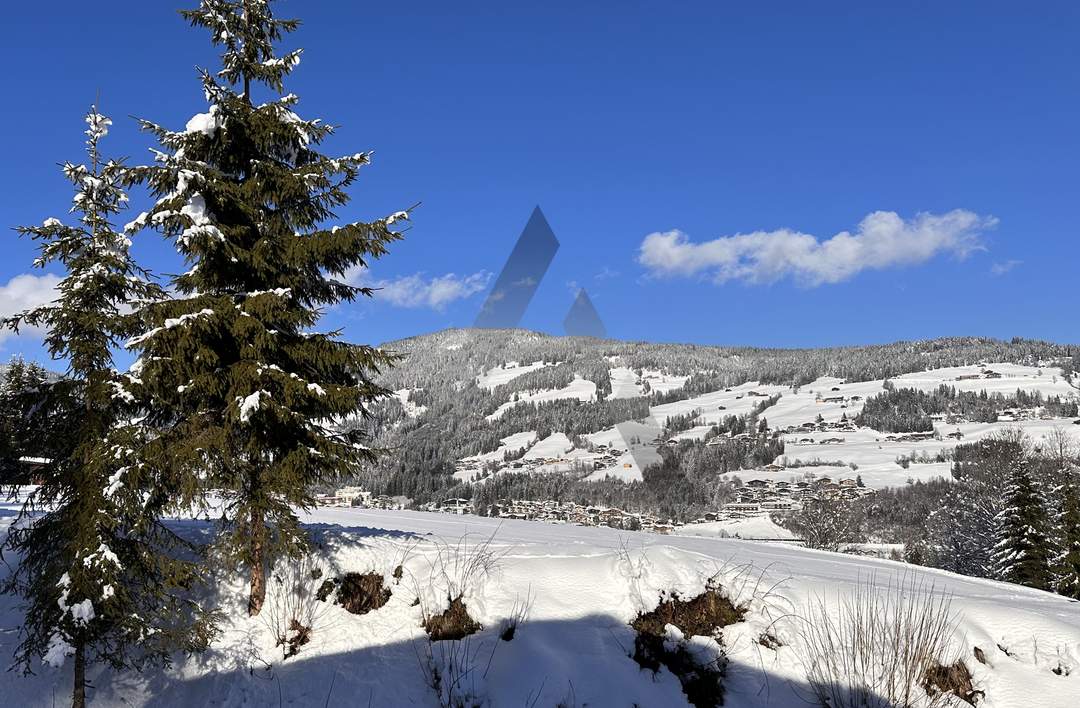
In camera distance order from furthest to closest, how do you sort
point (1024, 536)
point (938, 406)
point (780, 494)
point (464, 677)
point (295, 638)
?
point (938, 406) < point (780, 494) < point (1024, 536) < point (295, 638) < point (464, 677)

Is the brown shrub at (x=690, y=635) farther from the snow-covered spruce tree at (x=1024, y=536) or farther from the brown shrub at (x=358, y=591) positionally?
the snow-covered spruce tree at (x=1024, y=536)

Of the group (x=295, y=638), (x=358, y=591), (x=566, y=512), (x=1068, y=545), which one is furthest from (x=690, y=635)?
(x=566, y=512)

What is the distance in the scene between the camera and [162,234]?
26.9 feet

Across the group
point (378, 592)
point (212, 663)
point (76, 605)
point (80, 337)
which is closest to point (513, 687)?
Answer: point (378, 592)

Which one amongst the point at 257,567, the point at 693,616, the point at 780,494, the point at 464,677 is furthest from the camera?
the point at 780,494

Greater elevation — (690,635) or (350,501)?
(690,635)

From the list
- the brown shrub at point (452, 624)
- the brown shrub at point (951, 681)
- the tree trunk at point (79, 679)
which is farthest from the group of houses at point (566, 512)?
the brown shrub at point (951, 681)

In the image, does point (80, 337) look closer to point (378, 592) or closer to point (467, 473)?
point (378, 592)

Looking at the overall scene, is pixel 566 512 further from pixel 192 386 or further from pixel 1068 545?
pixel 192 386

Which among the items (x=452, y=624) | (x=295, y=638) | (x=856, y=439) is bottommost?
(x=856, y=439)

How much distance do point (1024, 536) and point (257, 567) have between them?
3738 cm

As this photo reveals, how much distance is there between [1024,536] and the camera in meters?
29.8

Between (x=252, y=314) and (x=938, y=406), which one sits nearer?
(x=252, y=314)

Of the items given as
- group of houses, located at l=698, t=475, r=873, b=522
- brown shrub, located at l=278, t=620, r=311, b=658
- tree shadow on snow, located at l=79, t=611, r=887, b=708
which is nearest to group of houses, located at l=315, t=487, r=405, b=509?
brown shrub, located at l=278, t=620, r=311, b=658
